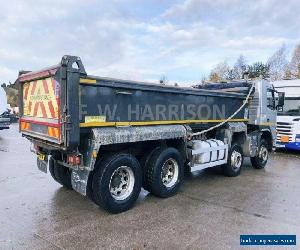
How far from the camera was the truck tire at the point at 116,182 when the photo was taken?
508 cm

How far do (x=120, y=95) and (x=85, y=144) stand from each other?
102 centimetres

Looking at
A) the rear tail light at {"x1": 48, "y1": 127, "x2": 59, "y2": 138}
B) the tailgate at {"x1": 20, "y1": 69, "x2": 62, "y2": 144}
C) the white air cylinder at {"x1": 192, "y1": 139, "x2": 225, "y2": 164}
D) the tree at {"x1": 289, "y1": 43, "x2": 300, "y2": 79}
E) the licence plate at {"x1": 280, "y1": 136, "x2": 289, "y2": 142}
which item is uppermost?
the tree at {"x1": 289, "y1": 43, "x2": 300, "y2": 79}

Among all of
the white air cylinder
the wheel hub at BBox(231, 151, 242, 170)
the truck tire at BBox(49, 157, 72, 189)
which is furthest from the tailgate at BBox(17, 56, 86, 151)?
the wheel hub at BBox(231, 151, 242, 170)

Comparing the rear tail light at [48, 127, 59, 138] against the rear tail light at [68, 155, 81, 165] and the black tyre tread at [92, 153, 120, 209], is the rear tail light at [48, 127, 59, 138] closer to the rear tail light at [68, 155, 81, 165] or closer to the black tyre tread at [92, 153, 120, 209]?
the rear tail light at [68, 155, 81, 165]

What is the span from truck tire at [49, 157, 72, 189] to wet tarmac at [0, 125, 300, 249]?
0.68 ft

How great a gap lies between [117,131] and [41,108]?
1.38m

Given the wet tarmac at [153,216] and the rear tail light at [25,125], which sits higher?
the rear tail light at [25,125]

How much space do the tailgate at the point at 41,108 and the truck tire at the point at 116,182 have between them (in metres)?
0.87

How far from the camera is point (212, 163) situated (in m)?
7.26

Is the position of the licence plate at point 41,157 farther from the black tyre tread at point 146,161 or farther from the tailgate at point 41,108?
the black tyre tread at point 146,161

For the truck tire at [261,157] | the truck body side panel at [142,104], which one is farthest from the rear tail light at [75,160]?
the truck tire at [261,157]

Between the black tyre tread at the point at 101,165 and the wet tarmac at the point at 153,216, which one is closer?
the wet tarmac at the point at 153,216

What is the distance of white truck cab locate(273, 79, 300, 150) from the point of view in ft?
39.7

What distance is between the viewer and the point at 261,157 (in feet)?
30.2
